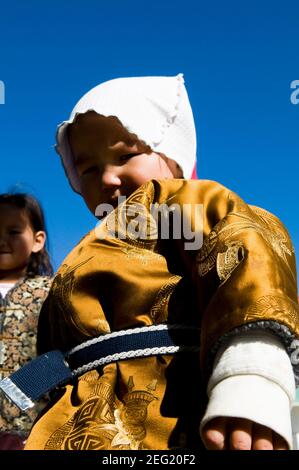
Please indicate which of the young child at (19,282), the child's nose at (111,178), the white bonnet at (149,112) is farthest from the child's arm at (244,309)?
the young child at (19,282)

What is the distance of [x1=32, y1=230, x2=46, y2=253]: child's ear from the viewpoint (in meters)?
2.85

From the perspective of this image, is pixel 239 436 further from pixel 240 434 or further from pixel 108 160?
pixel 108 160

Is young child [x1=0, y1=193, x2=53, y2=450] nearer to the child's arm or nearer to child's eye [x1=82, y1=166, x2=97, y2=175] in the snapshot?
child's eye [x1=82, y1=166, x2=97, y2=175]

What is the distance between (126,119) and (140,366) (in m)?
0.73

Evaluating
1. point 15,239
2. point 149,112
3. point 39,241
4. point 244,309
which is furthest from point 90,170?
point 39,241

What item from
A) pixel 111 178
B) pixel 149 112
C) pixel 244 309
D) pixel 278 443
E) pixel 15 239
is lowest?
pixel 278 443

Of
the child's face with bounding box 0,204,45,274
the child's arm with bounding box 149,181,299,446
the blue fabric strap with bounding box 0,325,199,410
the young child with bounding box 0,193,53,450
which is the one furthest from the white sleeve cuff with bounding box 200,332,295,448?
the child's face with bounding box 0,204,45,274

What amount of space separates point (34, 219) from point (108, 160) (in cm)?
150

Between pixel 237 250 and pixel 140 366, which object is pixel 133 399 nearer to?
pixel 140 366

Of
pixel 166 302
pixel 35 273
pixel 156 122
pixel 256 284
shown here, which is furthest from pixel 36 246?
pixel 256 284

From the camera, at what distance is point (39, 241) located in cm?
289

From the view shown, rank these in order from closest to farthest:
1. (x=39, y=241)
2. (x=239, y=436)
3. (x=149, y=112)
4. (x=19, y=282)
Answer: (x=239, y=436), (x=149, y=112), (x=19, y=282), (x=39, y=241)

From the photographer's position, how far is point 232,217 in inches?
40.9

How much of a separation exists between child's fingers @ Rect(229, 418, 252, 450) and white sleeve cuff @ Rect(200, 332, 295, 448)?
19 mm
